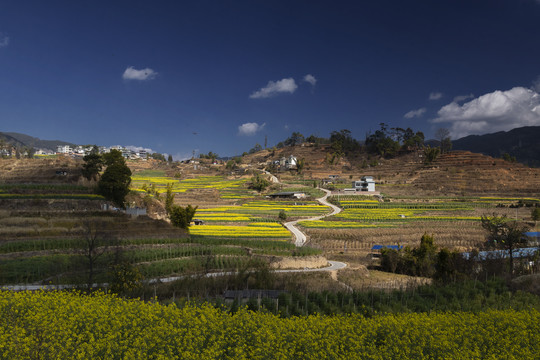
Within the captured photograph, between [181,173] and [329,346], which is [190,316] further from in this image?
[181,173]

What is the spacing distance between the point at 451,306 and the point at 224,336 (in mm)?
11010

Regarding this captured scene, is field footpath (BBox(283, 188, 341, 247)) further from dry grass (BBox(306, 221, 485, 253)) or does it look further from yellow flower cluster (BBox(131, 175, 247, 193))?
yellow flower cluster (BBox(131, 175, 247, 193))

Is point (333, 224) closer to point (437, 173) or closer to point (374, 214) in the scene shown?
point (374, 214)

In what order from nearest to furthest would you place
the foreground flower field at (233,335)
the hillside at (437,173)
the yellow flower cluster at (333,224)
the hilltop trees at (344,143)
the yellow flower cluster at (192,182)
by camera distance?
1. the foreground flower field at (233,335)
2. the yellow flower cluster at (333,224)
3. the hillside at (437,173)
4. the yellow flower cluster at (192,182)
5. the hilltop trees at (344,143)

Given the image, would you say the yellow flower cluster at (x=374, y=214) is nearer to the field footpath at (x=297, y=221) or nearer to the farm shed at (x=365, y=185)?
the field footpath at (x=297, y=221)

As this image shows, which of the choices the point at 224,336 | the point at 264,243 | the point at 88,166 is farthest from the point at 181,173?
the point at 224,336

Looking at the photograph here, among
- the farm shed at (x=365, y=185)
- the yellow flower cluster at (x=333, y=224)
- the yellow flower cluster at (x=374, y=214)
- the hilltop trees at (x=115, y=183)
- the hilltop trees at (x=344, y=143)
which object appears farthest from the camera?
the hilltop trees at (x=344, y=143)

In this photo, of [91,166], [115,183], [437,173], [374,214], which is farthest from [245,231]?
[437,173]

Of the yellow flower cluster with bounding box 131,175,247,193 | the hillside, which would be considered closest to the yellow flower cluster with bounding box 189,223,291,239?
the yellow flower cluster with bounding box 131,175,247,193

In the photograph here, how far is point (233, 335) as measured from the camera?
9.30 metres

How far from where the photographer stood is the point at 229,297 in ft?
53.8

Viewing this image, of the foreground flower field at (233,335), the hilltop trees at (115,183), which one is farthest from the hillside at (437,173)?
the foreground flower field at (233,335)

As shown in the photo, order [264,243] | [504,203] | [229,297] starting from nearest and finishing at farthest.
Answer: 1. [229,297]
2. [264,243]
3. [504,203]

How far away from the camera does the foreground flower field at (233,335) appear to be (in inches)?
324
